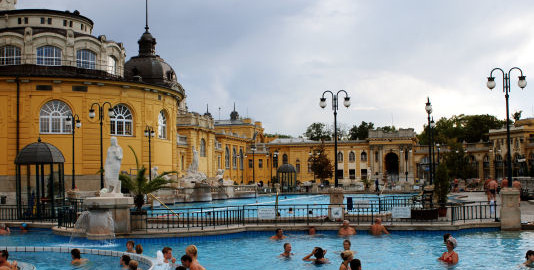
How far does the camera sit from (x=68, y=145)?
39812 mm

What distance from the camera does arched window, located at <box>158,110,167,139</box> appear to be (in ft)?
153

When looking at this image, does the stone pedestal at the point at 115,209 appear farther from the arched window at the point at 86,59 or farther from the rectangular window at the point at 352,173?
the rectangular window at the point at 352,173

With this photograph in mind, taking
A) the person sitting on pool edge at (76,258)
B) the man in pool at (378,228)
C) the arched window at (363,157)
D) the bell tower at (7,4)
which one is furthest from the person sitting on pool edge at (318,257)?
the arched window at (363,157)

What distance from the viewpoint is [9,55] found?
4162 centimetres

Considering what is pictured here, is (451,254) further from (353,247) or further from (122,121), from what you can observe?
(122,121)

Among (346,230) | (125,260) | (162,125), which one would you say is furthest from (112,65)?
(125,260)

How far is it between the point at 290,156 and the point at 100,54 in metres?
50.9

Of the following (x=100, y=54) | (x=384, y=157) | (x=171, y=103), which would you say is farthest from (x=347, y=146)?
(x=100, y=54)

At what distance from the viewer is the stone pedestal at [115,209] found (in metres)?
18.2

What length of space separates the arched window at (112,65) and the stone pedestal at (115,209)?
2889 cm

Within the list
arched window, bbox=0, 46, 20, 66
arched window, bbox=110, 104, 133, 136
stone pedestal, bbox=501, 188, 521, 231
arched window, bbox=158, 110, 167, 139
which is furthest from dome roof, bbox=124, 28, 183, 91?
stone pedestal, bbox=501, 188, 521, 231

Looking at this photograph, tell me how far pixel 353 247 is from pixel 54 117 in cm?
2950

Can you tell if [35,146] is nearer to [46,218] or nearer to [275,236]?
[46,218]

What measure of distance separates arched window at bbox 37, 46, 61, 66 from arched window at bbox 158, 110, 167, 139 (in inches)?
371
